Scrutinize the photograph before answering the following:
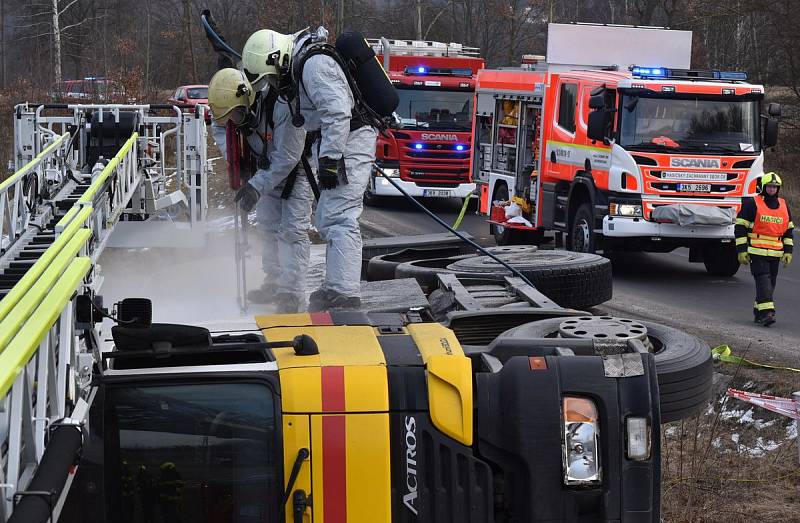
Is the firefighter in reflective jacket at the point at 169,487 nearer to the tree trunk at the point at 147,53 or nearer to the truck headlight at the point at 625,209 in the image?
the truck headlight at the point at 625,209

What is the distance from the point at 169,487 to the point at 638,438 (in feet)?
4.93

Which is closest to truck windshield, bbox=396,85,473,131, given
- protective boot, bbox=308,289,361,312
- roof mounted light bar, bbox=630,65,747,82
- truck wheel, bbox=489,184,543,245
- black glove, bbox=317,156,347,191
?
truck wheel, bbox=489,184,543,245

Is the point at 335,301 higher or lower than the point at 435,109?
lower

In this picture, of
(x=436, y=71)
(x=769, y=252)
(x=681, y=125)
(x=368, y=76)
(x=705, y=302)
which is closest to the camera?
(x=368, y=76)

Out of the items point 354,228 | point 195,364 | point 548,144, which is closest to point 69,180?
point 354,228

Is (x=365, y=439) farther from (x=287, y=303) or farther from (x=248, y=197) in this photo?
(x=248, y=197)

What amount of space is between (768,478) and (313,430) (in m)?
4.11

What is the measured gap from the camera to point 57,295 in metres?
3.39

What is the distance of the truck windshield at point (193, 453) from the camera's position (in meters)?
3.70

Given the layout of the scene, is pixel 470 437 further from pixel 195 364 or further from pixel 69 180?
pixel 69 180

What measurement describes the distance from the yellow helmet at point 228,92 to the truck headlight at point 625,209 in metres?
6.70

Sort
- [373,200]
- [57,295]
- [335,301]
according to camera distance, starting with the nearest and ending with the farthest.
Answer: [57,295] < [335,301] < [373,200]

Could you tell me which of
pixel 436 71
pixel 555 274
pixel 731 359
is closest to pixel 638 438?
pixel 555 274

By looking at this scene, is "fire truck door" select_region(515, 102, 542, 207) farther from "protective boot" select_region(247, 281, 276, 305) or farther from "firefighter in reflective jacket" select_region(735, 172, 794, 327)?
"protective boot" select_region(247, 281, 276, 305)
